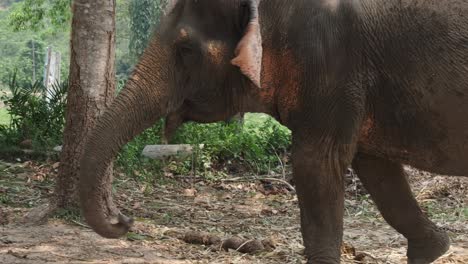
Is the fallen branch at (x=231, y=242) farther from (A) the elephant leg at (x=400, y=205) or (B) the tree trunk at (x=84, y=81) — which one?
(A) the elephant leg at (x=400, y=205)

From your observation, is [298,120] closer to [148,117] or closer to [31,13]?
[148,117]

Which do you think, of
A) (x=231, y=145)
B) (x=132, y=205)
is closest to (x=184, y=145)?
(x=231, y=145)

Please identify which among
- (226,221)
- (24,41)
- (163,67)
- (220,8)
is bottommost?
(226,221)

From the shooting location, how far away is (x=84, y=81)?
666 centimetres

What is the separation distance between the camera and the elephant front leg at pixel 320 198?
4.30 meters

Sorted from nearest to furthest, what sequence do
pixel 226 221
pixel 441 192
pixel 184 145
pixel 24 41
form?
pixel 226 221, pixel 441 192, pixel 184 145, pixel 24 41

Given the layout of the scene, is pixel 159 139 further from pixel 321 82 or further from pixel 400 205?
pixel 321 82

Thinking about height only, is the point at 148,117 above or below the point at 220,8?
below


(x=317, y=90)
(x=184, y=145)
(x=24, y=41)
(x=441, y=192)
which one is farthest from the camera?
(x=24, y=41)

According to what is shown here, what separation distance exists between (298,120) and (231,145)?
6.94 metres

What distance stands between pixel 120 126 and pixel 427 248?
250cm

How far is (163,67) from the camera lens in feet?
14.5

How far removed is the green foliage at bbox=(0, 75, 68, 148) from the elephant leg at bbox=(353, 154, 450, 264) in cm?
612

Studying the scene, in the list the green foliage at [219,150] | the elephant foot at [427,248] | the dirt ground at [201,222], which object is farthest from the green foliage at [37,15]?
the elephant foot at [427,248]
